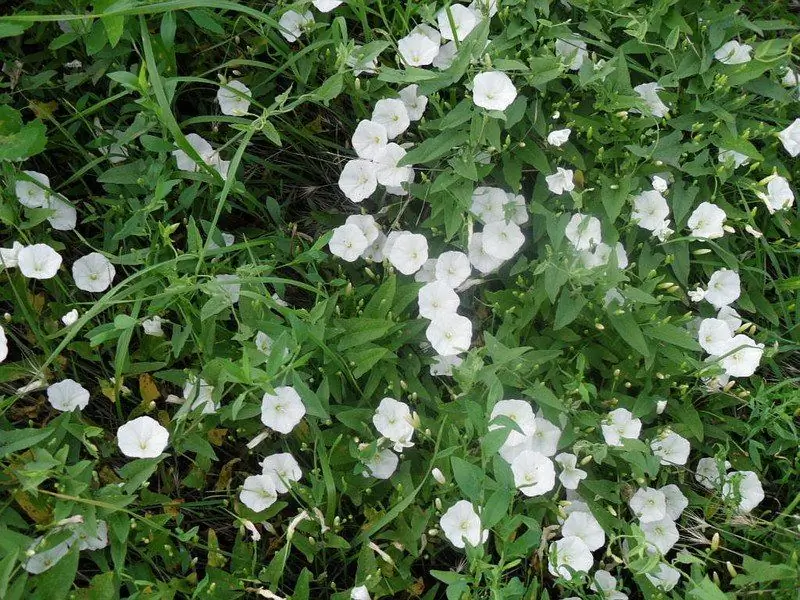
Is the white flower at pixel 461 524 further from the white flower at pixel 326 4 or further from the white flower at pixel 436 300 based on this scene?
the white flower at pixel 326 4

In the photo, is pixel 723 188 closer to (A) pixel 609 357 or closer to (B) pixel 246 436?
(A) pixel 609 357

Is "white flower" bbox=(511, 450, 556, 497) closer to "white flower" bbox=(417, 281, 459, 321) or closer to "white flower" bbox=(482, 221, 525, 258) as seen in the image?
"white flower" bbox=(417, 281, 459, 321)

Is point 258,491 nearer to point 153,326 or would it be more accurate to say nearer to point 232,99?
point 153,326

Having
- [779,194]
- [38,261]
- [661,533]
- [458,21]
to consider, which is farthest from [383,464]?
[779,194]

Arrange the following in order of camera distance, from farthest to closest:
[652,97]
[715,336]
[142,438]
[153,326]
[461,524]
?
[652,97] < [715,336] < [153,326] < [142,438] < [461,524]

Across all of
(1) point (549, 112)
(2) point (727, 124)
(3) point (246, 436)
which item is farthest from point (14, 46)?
(2) point (727, 124)

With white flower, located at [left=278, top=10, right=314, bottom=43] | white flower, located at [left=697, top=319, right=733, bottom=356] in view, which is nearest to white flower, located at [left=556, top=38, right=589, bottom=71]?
white flower, located at [left=278, top=10, right=314, bottom=43]
